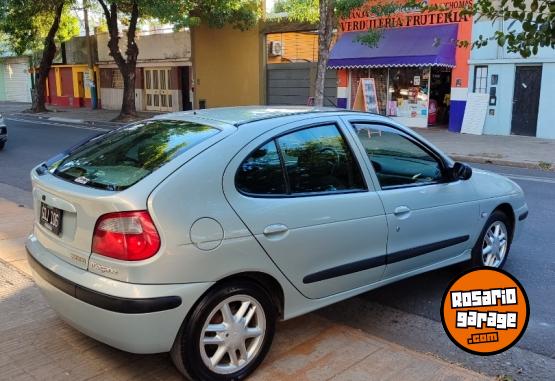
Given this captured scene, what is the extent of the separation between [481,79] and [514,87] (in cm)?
110

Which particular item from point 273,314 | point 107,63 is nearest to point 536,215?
point 273,314

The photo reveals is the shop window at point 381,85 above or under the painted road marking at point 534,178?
above

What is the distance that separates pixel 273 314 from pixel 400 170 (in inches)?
63.0

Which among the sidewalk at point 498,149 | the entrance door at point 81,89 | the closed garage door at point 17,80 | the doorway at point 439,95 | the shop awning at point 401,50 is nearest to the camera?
the sidewalk at point 498,149

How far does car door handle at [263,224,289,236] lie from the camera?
321cm

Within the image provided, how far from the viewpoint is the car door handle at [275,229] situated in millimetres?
3208

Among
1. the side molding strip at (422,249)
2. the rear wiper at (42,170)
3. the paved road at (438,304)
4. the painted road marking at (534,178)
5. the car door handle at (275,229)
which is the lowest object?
the painted road marking at (534,178)

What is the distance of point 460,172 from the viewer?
4.40 m

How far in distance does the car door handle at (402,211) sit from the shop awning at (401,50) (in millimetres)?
14166

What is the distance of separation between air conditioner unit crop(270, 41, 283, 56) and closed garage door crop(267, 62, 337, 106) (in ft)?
2.72

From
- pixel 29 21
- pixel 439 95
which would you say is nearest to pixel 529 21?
pixel 439 95

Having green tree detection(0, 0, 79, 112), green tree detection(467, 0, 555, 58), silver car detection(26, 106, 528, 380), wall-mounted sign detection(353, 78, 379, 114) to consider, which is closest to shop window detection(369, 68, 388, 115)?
wall-mounted sign detection(353, 78, 379, 114)

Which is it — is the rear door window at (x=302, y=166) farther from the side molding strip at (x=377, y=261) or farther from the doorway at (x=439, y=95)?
the doorway at (x=439, y=95)

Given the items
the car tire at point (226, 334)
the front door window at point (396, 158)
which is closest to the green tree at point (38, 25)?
the front door window at point (396, 158)
